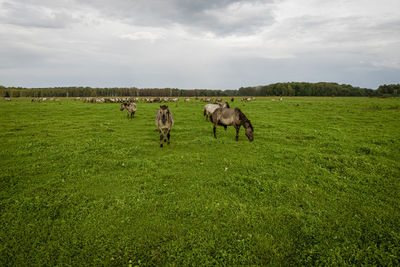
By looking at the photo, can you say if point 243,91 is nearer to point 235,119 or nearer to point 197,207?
point 235,119

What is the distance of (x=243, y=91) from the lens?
173875 mm

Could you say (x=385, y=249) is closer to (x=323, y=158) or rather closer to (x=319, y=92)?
(x=323, y=158)

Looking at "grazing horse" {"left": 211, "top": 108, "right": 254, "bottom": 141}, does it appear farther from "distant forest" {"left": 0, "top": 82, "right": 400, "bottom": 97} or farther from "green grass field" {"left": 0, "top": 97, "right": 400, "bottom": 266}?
"distant forest" {"left": 0, "top": 82, "right": 400, "bottom": 97}

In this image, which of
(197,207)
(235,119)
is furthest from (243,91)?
(197,207)

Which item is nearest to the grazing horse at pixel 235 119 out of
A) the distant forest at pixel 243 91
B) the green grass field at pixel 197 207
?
the green grass field at pixel 197 207

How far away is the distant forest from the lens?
11831 cm

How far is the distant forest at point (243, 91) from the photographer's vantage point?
388 ft

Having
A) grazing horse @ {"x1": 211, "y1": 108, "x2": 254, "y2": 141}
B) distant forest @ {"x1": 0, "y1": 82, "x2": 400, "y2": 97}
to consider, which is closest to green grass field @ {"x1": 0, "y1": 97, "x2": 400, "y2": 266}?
grazing horse @ {"x1": 211, "y1": 108, "x2": 254, "y2": 141}

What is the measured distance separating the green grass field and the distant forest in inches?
5223

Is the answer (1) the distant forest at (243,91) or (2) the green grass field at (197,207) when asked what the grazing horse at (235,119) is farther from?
(1) the distant forest at (243,91)

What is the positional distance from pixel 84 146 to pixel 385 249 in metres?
13.6

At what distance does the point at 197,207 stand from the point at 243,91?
179617mm

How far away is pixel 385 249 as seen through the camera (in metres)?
4.08

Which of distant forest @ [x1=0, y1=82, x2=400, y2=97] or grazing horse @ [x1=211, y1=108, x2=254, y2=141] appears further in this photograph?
distant forest @ [x1=0, y1=82, x2=400, y2=97]
